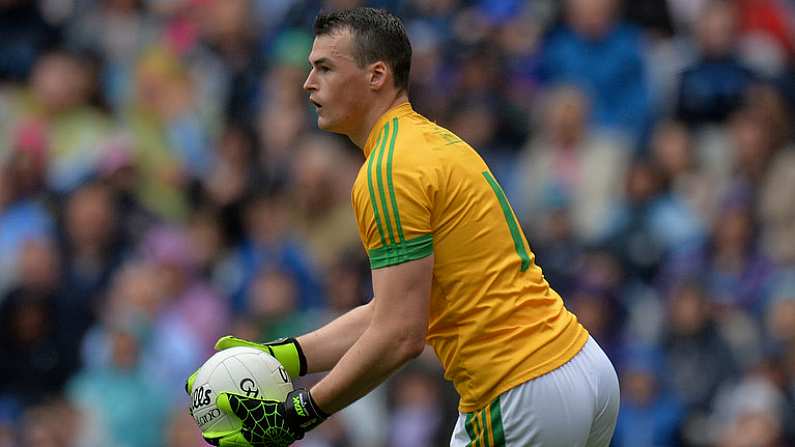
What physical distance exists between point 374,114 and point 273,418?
1129 mm

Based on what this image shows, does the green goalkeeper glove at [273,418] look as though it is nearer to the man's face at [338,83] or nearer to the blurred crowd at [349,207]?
the man's face at [338,83]

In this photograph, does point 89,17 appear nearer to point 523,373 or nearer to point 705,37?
point 705,37

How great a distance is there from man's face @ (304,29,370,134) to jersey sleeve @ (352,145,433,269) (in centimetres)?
36

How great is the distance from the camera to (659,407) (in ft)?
30.3

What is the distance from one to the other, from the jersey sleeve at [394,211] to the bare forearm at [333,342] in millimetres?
700

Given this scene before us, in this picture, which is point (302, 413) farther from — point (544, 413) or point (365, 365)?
point (544, 413)

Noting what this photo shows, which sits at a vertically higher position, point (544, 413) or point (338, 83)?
point (338, 83)

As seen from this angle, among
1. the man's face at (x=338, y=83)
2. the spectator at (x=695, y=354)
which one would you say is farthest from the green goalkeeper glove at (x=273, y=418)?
the spectator at (x=695, y=354)

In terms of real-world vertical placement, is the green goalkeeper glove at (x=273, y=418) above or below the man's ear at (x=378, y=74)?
below

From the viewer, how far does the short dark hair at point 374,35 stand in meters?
5.12

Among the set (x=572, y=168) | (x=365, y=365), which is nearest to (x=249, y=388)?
(x=365, y=365)

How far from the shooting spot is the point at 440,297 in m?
Result: 4.98

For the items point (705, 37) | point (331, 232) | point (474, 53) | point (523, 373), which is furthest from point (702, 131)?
point (523, 373)

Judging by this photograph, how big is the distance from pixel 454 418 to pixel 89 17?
601 cm
